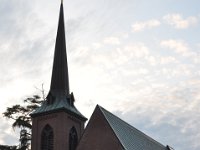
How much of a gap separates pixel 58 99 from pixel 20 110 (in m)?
8.71

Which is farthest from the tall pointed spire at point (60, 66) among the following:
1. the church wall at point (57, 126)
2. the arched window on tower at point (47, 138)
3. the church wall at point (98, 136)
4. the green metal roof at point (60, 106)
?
the church wall at point (98, 136)

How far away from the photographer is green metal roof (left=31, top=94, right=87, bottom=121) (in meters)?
37.7

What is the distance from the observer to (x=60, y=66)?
133 ft

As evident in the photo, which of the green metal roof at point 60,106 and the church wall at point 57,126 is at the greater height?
the green metal roof at point 60,106

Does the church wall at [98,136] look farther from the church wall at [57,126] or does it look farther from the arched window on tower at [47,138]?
the arched window on tower at [47,138]

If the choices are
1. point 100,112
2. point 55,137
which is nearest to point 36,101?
point 55,137

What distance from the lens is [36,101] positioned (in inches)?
1849

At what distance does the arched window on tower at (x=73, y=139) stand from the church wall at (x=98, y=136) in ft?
9.01

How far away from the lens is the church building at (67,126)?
34.3 m

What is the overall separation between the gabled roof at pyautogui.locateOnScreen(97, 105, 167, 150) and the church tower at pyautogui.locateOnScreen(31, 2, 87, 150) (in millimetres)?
3636

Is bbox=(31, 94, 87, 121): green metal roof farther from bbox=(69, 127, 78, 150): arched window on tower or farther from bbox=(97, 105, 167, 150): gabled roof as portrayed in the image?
bbox=(97, 105, 167, 150): gabled roof

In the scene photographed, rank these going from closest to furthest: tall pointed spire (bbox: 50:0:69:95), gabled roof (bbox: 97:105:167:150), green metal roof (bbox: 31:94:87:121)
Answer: gabled roof (bbox: 97:105:167:150), green metal roof (bbox: 31:94:87:121), tall pointed spire (bbox: 50:0:69:95)

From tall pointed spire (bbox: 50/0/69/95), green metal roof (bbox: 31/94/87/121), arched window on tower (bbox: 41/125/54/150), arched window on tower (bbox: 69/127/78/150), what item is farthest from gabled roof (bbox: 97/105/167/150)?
tall pointed spire (bbox: 50/0/69/95)

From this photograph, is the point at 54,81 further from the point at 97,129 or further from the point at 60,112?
the point at 97,129
